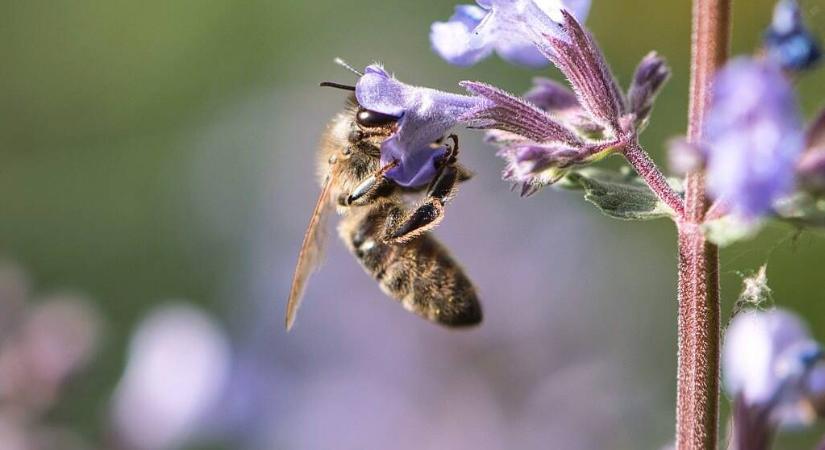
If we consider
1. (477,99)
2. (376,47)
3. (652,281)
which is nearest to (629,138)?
(477,99)

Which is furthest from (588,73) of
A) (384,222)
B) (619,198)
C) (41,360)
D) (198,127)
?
(198,127)

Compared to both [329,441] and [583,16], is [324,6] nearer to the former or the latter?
[329,441]

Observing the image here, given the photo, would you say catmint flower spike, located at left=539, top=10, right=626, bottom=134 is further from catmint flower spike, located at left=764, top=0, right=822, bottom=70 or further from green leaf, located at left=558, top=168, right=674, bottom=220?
catmint flower spike, located at left=764, top=0, right=822, bottom=70

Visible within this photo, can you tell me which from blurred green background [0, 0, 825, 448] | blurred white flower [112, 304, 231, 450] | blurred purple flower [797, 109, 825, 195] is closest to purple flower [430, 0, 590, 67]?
blurred purple flower [797, 109, 825, 195]

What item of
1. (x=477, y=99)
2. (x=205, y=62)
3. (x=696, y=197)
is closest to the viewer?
(x=696, y=197)

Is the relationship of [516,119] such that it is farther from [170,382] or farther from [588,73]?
[170,382]

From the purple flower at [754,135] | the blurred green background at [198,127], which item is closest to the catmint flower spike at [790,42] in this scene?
the purple flower at [754,135]
